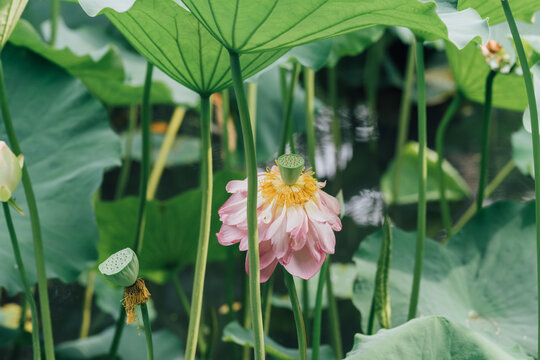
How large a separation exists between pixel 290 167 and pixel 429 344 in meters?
0.23

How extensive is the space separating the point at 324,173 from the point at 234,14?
1.60 m

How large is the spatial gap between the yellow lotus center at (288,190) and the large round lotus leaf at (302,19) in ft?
0.39

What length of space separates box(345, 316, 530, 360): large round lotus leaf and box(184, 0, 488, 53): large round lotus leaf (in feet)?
0.90

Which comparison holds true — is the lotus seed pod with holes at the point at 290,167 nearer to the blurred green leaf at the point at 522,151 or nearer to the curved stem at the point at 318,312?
the curved stem at the point at 318,312

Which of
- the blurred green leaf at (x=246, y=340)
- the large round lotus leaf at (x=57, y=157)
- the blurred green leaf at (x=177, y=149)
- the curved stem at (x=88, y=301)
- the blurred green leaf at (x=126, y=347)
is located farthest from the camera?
the blurred green leaf at (x=177, y=149)

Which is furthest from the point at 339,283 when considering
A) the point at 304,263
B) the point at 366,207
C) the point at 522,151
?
the point at 304,263

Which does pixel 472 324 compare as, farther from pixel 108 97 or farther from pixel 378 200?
pixel 378 200

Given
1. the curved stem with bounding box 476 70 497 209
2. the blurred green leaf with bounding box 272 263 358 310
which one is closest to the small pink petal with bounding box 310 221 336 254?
the curved stem with bounding box 476 70 497 209

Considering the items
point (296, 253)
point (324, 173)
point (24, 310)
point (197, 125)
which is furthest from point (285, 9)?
point (197, 125)

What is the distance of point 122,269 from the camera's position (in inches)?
17.4

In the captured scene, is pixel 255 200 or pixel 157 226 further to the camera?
pixel 157 226

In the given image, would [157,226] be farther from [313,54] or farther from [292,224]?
[292,224]

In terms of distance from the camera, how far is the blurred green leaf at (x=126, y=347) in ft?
3.81

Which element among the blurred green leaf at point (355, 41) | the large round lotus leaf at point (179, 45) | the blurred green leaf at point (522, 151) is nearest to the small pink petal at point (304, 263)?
the large round lotus leaf at point (179, 45)
